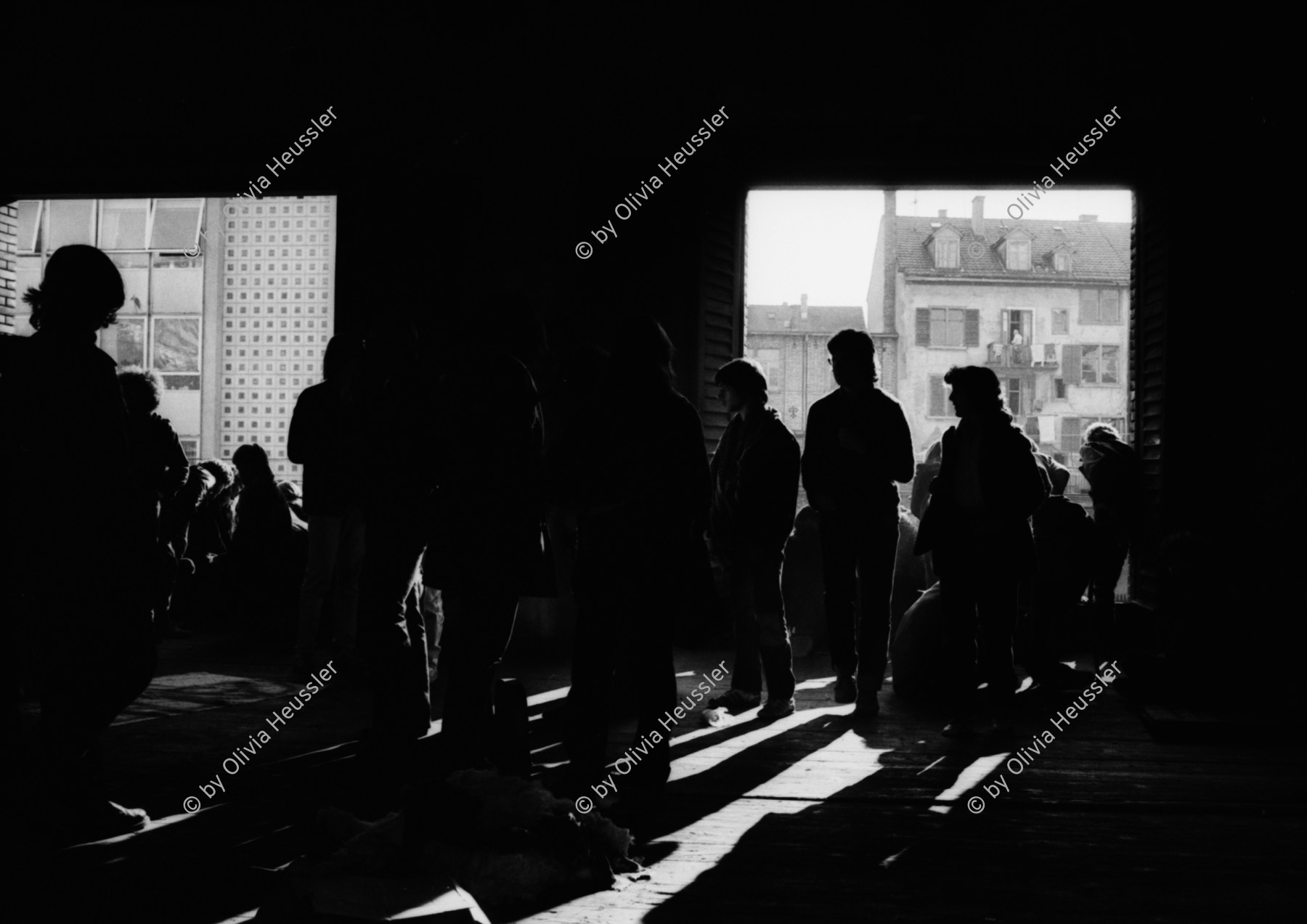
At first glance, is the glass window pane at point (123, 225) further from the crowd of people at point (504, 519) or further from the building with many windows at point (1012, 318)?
the building with many windows at point (1012, 318)

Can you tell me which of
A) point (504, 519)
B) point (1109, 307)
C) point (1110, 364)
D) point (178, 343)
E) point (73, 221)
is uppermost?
point (1109, 307)

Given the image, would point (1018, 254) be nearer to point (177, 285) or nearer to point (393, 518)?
point (177, 285)

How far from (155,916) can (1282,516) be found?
5.98 metres

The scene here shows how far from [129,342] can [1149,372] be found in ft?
67.4

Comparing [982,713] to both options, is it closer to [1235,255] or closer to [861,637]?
[861,637]

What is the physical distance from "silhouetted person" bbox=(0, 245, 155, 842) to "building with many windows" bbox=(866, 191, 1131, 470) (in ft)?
107

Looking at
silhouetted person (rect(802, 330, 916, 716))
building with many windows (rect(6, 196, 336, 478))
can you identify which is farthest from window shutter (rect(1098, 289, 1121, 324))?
silhouetted person (rect(802, 330, 916, 716))

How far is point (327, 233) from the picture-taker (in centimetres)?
2064

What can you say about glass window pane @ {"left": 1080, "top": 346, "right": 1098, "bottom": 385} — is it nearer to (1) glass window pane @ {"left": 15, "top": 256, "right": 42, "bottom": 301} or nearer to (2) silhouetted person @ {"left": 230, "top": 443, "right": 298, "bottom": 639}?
(1) glass window pane @ {"left": 15, "top": 256, "right": 42, "bottom": 301}

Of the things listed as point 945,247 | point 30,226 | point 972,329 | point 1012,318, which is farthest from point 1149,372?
point 945,247

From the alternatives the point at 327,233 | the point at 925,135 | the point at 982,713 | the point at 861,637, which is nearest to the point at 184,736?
the point at 861,637

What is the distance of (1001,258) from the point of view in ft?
116

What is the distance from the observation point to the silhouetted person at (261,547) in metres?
7.15

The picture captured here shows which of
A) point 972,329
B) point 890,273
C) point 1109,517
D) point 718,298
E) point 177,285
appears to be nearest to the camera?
point 1109,517
